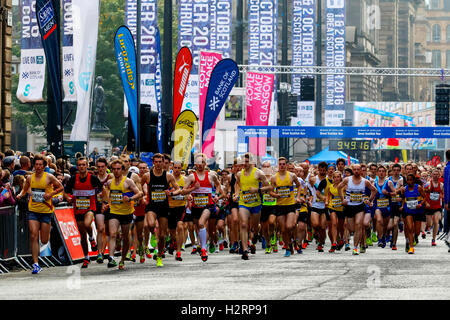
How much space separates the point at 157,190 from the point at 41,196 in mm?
2077

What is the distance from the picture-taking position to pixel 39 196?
56.9 ft

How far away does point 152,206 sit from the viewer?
18.6 meters

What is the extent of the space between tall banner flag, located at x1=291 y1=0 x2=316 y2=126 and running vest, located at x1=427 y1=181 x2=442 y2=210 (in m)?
26.6

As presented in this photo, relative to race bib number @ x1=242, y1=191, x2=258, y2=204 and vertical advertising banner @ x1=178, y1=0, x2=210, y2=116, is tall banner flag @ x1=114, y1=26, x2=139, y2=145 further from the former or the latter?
vertical advertising banner @ x1=178, y1=0, x2=210, y2=116

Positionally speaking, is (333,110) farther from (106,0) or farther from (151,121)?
(151,121)

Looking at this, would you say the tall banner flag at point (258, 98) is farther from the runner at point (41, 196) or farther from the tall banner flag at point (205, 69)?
the runner at point (41, 196)

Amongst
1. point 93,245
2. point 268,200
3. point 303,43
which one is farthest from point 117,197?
point 303,43

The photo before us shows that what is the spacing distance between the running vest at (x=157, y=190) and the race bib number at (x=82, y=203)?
40.8 inches

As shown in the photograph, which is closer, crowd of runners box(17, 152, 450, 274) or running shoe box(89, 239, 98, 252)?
crowd of runners box(17, 152, 450, 274)

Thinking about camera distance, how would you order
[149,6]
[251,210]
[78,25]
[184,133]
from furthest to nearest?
[149,6]
[184,133]
[78,25]
[251,210]

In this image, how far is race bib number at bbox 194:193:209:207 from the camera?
2027 centimetres

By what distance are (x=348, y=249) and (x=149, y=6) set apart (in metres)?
15.5

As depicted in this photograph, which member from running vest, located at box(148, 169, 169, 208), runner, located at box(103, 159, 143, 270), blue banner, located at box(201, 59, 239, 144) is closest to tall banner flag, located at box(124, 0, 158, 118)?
blue banner, located at box(201, 59, 239, 144)

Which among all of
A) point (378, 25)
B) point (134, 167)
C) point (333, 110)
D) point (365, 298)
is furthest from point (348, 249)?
point (378, 25)
